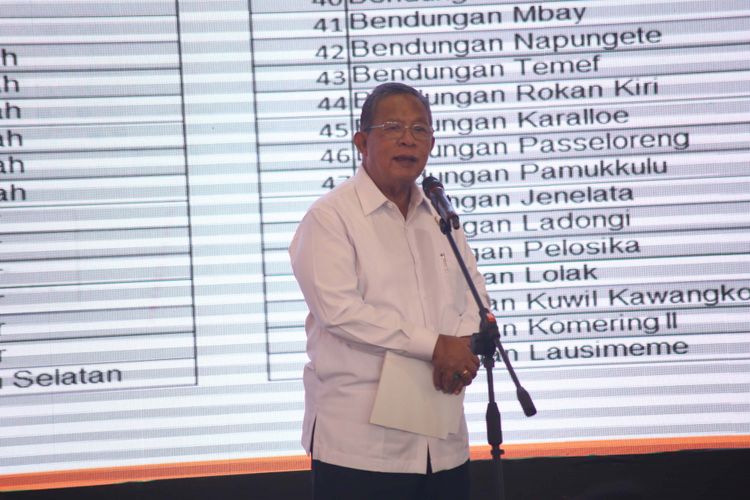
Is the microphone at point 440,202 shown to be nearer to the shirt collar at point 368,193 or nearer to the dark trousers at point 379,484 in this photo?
the shirt collar at point 368,193

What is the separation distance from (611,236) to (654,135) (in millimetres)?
420

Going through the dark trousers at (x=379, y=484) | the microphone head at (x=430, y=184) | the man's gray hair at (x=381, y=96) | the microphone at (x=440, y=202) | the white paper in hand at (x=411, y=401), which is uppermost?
the man's gray hair at (x=381, y=96)

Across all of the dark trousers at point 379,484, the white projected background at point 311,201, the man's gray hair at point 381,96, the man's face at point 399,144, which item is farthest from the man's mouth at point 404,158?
the white projected background at point 311,201

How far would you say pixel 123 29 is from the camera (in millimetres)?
2959

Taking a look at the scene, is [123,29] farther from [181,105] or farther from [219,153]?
[219,153]

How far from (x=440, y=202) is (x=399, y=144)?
0.66ft

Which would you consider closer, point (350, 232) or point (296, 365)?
point (350, 232)

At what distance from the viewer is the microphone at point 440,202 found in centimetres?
191

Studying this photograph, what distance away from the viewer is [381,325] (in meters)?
1.94

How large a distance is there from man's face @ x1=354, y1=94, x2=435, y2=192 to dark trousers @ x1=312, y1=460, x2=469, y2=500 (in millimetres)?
736

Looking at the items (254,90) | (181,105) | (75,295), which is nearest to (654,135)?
(254,90)

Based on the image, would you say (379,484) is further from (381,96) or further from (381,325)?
(381,96)

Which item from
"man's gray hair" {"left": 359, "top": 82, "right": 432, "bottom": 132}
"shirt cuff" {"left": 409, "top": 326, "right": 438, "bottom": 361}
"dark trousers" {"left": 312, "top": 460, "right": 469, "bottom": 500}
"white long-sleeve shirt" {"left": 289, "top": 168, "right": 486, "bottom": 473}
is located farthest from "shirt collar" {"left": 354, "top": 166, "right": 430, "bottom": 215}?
"dark trousers" {"left": 312, "top": 460, "right": 469, "bottom": 500}

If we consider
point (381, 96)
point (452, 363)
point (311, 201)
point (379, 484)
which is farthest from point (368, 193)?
point (311, 201)
